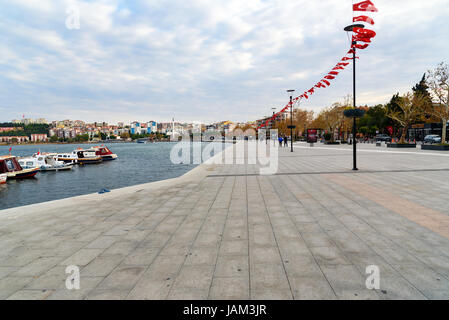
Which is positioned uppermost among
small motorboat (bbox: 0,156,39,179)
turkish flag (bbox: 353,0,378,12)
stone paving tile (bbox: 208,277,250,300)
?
turkish flag (bbox: 353,0,378,12)

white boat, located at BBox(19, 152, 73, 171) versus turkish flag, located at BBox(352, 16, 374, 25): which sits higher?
turkish flag, located at BBox(352, 16, 374, 25)

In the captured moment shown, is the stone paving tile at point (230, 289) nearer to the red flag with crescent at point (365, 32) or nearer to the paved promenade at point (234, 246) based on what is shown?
the paved promenade at point (234, 246)

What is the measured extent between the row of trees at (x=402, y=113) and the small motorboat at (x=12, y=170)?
43558mm

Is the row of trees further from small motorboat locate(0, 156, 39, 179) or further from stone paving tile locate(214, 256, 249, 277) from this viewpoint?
small motorboat locate(0, 156, 39, 179)

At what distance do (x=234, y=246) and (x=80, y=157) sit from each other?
1908 inches

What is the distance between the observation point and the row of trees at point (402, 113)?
26641 mm

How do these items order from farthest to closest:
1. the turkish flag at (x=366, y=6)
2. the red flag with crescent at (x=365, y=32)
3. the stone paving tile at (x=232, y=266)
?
1. the red flag with crescent at (x=365, y=32)
2. the turkish flag at (x=366, y=6)
3. the stone paving tile at (x=232, y=266)

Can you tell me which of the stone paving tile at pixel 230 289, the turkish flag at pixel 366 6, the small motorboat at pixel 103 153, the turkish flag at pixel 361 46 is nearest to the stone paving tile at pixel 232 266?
the stone paving tile at pixel 230 289

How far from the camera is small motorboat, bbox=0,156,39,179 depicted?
2899cm

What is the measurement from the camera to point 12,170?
30.0 metres

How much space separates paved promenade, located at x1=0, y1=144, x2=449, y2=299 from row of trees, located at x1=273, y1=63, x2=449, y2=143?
24.8 meters

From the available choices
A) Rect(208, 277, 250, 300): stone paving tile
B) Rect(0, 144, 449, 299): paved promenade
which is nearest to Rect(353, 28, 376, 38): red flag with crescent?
Rect(0, 144, 449, 299): paved promenade
